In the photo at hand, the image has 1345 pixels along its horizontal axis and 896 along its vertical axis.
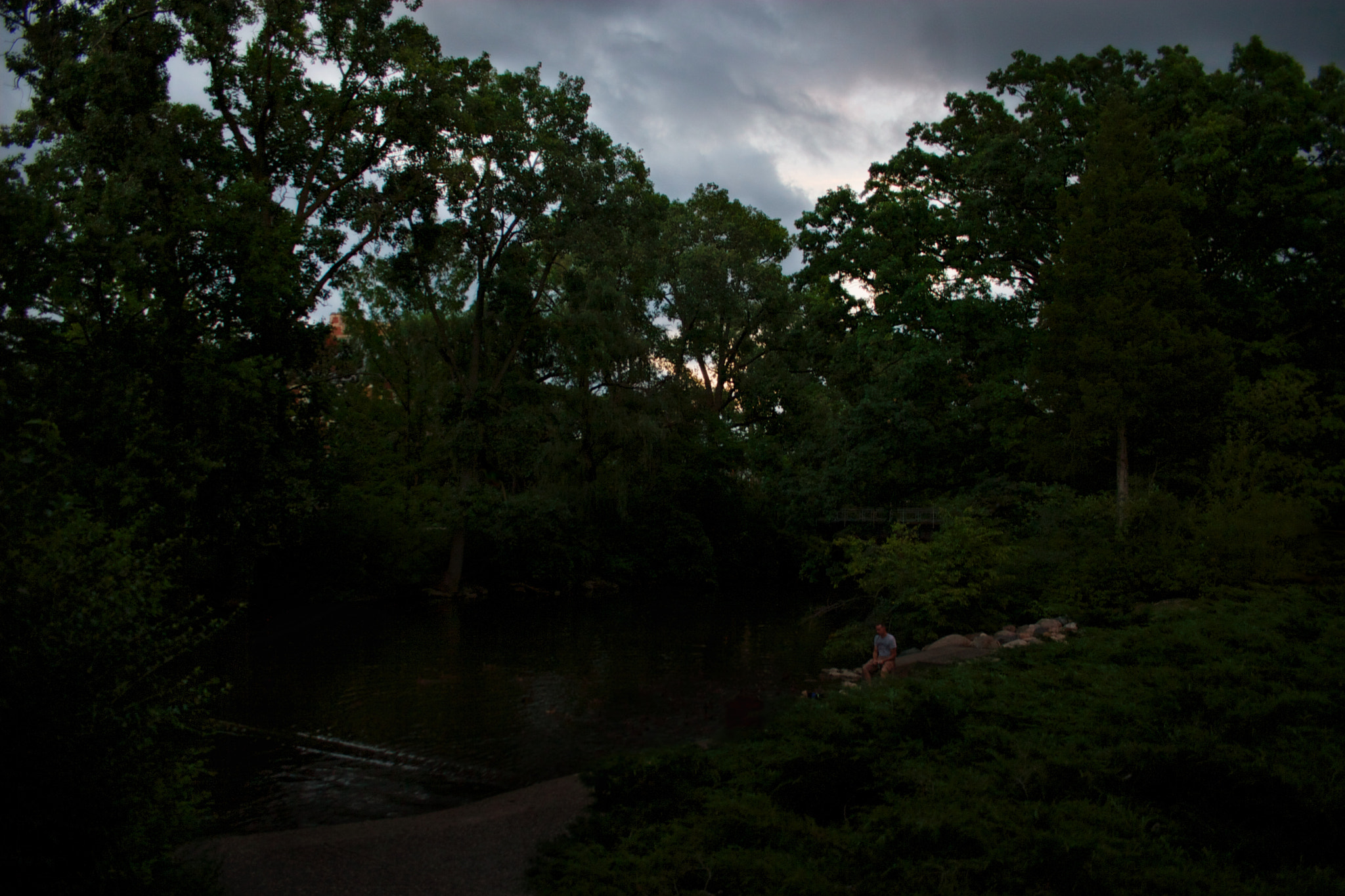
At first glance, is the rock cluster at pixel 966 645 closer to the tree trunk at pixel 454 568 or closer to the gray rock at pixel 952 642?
the gray rock at pixel 952 642

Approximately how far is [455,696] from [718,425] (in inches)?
988

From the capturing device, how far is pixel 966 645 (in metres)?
16.1

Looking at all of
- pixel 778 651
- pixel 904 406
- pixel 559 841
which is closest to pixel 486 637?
pixel 778 651

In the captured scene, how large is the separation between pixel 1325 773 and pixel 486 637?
21.7 meters

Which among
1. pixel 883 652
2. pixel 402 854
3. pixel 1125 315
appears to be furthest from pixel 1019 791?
pixel 1125 315

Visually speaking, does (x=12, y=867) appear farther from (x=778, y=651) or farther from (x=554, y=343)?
(x=554, y=343)

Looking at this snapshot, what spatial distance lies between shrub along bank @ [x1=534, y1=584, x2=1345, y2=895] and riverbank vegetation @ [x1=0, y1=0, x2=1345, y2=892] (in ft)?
0.14

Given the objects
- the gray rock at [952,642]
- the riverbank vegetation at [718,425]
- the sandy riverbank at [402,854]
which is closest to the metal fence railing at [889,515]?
the riverbank vegetation at [718,425]

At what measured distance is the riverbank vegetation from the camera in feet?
18.1

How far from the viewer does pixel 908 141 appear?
27.5 m

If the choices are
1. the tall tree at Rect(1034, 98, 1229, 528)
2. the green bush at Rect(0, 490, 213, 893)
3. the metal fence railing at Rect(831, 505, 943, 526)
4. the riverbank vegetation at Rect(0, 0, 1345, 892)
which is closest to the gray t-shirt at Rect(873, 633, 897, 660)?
the riverbank vegetation at Rect(0, 0, 1345, 892)

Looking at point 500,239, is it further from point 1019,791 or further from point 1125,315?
point 1019,791

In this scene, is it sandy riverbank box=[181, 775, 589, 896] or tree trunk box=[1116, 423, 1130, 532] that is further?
tree trunk box=[1116, 423, 1130, 532]

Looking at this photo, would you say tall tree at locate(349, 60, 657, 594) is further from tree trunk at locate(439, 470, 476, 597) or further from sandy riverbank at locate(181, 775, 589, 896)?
sandy riverbank at locate(181, 775, 589, 896)
